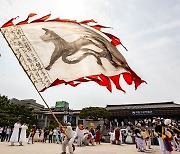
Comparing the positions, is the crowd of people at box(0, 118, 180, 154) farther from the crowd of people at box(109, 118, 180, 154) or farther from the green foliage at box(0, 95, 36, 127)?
the green foliage at box(0, 95, 36, 127)

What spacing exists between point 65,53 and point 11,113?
119 ft

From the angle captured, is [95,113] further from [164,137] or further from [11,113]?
[164,137]

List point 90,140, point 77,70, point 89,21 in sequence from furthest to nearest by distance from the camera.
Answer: point 90,140 → point 89,21 → point 77,70

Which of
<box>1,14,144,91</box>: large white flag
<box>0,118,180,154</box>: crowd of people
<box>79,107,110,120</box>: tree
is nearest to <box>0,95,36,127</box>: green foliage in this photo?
<box>0,118,180,154</box>: crowd of people

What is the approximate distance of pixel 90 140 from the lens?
18.7m

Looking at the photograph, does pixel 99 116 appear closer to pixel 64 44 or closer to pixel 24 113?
pixel 24 113

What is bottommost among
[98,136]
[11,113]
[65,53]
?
[98,136]

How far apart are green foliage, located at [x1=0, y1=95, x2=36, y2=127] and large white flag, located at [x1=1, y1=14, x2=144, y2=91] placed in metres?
29.8

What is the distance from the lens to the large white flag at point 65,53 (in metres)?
5.81

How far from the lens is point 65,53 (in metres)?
6.45

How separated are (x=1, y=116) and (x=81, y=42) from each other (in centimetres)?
3126


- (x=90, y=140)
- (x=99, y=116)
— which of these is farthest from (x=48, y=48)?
(x=99, y=116)

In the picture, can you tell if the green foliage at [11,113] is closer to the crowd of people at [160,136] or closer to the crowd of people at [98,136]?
the crowd of people at [98,136]

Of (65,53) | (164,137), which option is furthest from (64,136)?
(65,53)
